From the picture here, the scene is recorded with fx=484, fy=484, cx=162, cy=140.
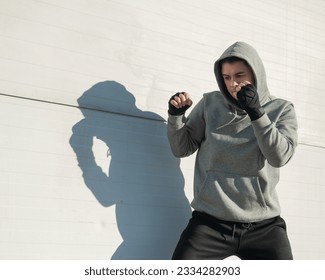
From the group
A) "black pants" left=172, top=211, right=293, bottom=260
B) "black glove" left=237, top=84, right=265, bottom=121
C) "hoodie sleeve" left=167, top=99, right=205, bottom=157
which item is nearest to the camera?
"black glove" left=237, top=84, right=265, bottom=121

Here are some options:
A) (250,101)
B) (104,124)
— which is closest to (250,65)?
(250,101)

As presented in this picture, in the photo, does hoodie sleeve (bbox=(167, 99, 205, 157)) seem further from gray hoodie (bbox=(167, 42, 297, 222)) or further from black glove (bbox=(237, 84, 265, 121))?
black glove (bbox=(237, 84, 265, 121))

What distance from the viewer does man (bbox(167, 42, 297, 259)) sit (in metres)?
1.51

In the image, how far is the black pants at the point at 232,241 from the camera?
59.1 inches

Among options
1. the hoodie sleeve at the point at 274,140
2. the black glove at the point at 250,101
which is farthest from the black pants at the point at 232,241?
the black glove at the point at 250,101

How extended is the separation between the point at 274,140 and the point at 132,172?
553 millimetres

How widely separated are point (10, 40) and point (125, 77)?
0.42 metres

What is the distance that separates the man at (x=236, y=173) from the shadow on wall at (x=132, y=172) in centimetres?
17

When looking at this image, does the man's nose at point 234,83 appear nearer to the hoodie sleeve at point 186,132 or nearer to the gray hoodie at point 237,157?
the gray hoodie at point 237,157

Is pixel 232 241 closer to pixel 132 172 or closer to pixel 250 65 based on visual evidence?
pixel 132 172

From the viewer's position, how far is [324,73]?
2236 mm

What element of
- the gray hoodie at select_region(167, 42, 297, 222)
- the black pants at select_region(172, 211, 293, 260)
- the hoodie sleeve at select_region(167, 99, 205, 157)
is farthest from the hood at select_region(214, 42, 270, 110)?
the black pants at select_region(172, 211, 293, 260)

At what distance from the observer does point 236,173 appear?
154 cm
